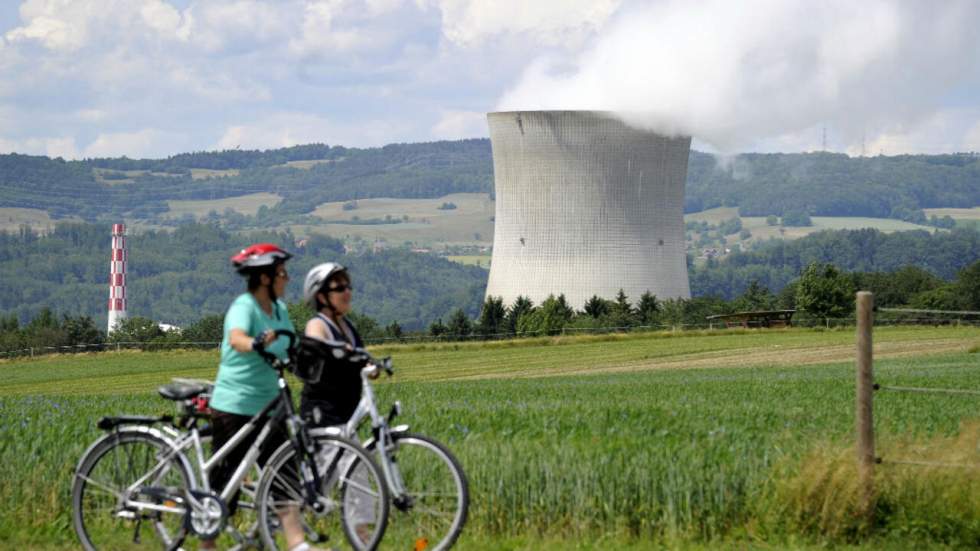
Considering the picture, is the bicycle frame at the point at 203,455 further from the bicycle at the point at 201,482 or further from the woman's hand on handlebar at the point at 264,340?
the woman's hand on handlebar at the point at 264,340

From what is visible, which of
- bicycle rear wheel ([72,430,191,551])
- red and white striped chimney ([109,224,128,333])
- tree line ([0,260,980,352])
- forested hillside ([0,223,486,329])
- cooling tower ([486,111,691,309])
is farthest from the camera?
forested hillside ([0,223,486,329])

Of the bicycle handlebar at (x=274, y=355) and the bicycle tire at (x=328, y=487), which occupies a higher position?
the bicycle handlebar at (x=274, y=355)

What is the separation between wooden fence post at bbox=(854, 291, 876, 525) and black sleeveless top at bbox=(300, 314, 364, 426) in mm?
2304

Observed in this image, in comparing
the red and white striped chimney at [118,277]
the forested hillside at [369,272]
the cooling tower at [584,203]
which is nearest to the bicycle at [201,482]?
the cooling tower at [584,203]

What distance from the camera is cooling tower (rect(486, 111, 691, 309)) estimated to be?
38781 millimetres

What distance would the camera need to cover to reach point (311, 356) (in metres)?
6.10

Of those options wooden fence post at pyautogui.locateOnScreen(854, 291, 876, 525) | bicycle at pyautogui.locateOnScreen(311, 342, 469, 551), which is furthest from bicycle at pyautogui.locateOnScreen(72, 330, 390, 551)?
wooden fence post at pyautogui.locateOnScreen(854, 291, 876, 525)

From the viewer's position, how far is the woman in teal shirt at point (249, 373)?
612 cm

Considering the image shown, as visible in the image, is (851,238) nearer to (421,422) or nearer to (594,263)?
(594,263)

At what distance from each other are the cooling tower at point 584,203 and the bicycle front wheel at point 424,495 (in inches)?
1256

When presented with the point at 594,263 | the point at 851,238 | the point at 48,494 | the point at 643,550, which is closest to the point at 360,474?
the point at 643,550

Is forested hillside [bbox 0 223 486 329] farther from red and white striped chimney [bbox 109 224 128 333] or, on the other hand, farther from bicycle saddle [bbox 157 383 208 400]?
bicycle saddle [bbox 157 383 208 400]

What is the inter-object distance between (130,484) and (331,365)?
3.55 feet

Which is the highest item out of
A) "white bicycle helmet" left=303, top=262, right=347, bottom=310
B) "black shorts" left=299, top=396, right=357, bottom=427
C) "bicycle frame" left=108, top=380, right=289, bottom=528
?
"white bicycle helmet" left=303, top=262, right=347, bottom=310
